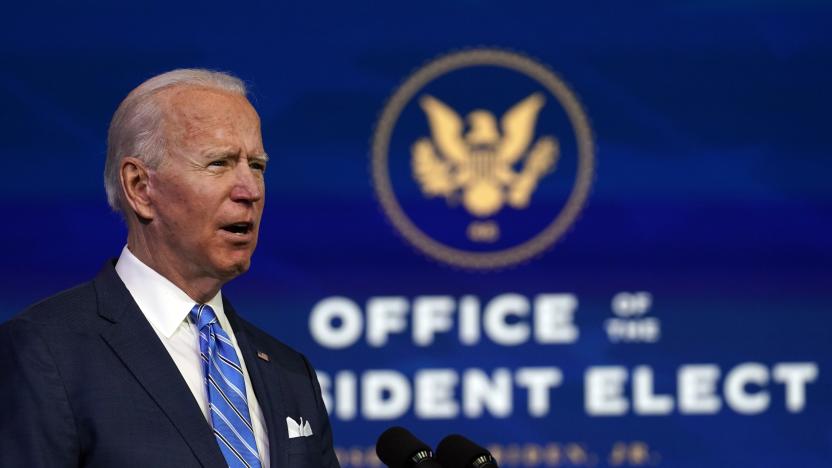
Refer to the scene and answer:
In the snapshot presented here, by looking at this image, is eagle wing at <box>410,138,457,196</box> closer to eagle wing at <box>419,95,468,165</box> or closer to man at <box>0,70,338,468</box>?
eagle wing at <box>419,95,468,165</box>

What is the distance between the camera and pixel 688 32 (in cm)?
396

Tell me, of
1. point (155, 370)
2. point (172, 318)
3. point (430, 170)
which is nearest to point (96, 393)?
point (155, 370)

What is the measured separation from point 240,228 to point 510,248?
2.15m

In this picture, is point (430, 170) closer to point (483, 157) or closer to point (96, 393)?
point (483, 157)

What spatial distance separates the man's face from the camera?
1758mm

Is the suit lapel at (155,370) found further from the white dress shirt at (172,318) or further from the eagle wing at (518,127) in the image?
the eagle wing at (518,127)

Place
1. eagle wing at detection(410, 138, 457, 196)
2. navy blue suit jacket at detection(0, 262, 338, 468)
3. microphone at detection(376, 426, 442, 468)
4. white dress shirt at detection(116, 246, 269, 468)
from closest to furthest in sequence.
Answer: navy blue suit jacket at detection(0, 262, 338, 468) → microphone at detection(376, 426, 442, 468) → white dress shirt at detection(116, 246, 269, 468) → eagle wing at detection(410, 138, 457, 196)

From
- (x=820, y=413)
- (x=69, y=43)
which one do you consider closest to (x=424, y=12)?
(x=69, y=43)

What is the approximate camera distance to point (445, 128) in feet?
12.8

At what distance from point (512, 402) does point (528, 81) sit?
1.06 metres

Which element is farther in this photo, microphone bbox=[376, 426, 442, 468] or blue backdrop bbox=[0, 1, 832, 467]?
blue backdrop bbox=[0, 1, 832, 467]

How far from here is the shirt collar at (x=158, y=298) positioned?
1.78m

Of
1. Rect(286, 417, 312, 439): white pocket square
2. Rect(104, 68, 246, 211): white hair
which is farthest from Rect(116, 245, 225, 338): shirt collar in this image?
Rect(286, 417, 312, 439): white pocket square

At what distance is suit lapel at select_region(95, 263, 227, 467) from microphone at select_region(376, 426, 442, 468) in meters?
0.24
